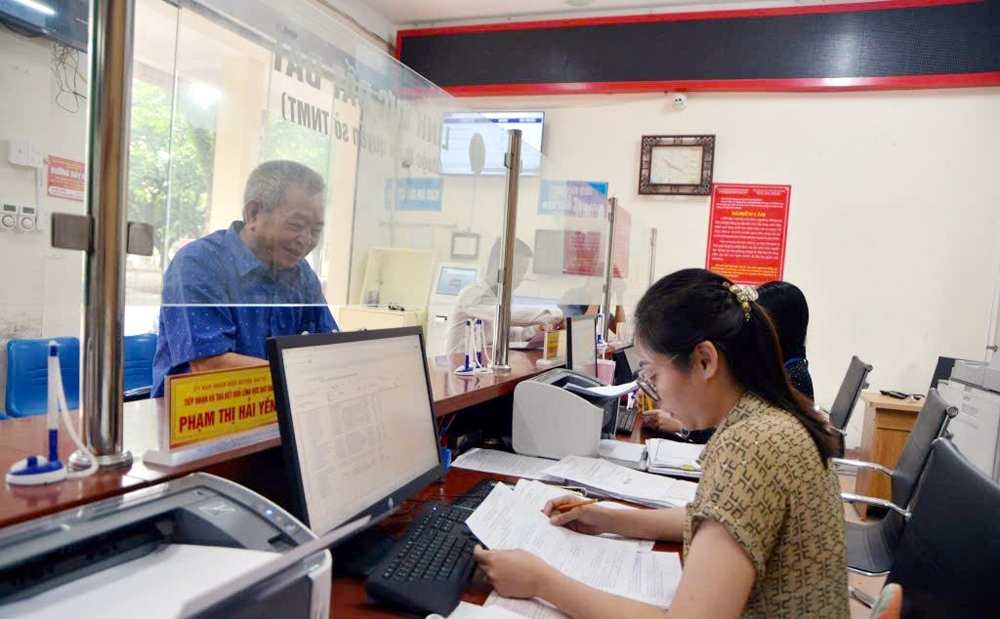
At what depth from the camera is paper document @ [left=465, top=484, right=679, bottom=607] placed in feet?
3.19

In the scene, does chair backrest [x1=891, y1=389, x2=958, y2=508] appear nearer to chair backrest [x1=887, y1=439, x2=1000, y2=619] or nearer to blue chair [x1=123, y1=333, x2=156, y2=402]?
chair backrest [x1=887, y1=439, x2=1000, y2=619]

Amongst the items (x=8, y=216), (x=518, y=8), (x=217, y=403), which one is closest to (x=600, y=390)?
(x=217, y=403)

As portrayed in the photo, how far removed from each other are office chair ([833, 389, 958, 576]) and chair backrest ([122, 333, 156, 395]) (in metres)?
2.57

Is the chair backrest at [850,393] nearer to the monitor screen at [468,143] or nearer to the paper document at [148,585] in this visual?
the monitor screen at [468,143]

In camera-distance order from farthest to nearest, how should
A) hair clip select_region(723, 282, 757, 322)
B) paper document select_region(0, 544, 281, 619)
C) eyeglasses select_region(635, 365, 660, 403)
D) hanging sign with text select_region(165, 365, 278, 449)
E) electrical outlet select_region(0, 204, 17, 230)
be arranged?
1. electrical outlet select_region(0, 204, 17, 230)
2. eyeglasses select_region(635, 365, 660, 403)
3. hair clip select_region(723, 282, 757, 322)
4. hanging sign with text select_region(165, 365, 278, 449)
5. paper document select_region(0, 544, 281, 619)

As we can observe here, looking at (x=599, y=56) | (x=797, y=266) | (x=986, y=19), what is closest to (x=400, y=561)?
(x=797, y=266)

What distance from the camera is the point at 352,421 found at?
0.90m

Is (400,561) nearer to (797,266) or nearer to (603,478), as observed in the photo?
(603,478)

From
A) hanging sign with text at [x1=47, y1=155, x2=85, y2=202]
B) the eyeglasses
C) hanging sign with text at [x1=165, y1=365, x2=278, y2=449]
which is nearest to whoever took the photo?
hanging sign with text at [x1=165, y1=365, x2=278, y2=449]

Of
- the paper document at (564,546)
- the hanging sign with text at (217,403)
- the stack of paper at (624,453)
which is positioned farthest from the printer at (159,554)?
the stack of paper at (624,453)

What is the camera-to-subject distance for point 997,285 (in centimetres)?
392

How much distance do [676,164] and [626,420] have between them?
2.92 metres

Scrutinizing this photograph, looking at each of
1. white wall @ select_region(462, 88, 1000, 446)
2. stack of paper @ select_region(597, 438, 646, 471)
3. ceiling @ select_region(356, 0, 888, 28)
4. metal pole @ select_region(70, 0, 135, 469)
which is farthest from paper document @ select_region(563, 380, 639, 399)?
ceiling @ select_region(356, 0, 888, 28)

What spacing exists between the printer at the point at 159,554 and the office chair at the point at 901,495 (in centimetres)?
154
